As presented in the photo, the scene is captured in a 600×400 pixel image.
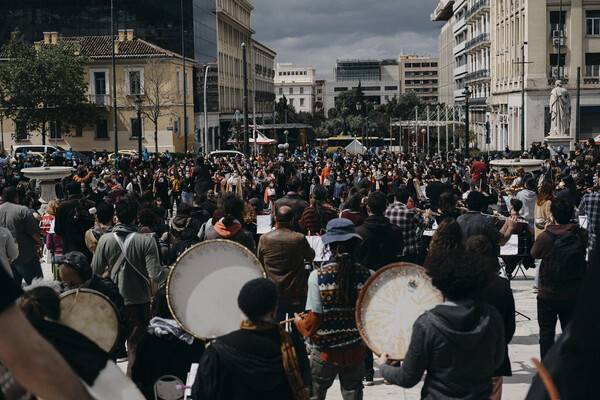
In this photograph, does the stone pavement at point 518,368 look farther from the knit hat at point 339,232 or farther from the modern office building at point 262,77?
the modern office building at point 262,77

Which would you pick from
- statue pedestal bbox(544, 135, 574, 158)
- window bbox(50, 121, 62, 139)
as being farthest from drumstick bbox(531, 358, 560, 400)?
window bbox(50, 121, 62, 139)

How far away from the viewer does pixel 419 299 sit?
15.9 ft

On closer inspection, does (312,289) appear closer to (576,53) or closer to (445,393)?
(445,393)

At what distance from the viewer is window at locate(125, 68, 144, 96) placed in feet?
200

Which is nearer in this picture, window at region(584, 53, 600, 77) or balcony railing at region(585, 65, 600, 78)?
window at region(584, 53, 600, 77)

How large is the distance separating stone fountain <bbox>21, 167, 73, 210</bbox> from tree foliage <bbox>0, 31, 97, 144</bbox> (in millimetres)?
35184

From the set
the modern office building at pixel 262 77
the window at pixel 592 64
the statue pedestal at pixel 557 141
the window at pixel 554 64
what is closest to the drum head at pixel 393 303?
the statue pedestal at pixel 557 141

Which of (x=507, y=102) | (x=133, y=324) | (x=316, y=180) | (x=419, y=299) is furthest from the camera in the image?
(x=507, y=102)

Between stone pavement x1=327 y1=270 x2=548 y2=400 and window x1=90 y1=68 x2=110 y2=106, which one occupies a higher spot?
window x1=90 y1=68 x2=110 y2=106

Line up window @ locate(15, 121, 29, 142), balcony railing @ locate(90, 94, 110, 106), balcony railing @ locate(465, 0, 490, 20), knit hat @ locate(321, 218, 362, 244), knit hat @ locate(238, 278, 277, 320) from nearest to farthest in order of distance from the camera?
knit hat @ locate(238, 278, 277, 320) < knit hat @ locate(321, 218, 362, 244) < window @ locate(15, 121, 29, 142) < balcony railing @ locate(90, 94, 110, 106) < balcony railing @ locate(465, 0, 490, 20)

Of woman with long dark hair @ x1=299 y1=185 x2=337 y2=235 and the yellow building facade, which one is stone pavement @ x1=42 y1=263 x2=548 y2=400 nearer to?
woman with long dark hair @ x1=299 y1=185 x2=337 y2=235

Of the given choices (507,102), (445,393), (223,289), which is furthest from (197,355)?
(507,102)

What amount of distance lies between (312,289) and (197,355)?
0.88 meters

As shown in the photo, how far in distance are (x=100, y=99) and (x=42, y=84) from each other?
23.7ft
